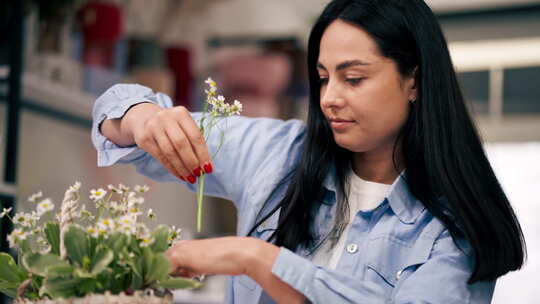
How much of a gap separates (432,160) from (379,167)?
0.16 m

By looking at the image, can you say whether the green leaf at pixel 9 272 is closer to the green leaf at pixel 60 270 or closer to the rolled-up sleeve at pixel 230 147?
the green leaf at pixel 60 270

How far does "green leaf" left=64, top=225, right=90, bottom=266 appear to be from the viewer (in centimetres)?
91

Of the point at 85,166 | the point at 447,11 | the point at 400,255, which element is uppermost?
the point at 447,11

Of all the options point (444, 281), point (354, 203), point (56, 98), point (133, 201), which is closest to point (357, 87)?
point (354, 203)

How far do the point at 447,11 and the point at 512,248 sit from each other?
2750 millimetres

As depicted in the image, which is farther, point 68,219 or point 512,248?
point 512,248

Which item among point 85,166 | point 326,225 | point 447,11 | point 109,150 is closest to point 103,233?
point 109,150

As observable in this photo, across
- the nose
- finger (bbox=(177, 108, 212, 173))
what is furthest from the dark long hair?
finger (bbox=(177, 108, 212, 173))

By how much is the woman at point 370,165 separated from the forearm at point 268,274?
0.14 m

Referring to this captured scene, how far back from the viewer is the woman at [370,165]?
121 cm

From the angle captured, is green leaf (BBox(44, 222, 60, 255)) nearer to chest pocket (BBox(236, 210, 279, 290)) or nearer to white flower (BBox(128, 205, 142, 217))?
white flower (BBox(128, 205, 142, 217))

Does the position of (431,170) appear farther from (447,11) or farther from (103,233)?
(447,11)

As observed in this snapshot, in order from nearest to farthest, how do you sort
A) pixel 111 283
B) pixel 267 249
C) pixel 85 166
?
1. pixel 111 283
2. pixel 267 249
3. pixel 85 166

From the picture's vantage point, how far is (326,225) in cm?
137
